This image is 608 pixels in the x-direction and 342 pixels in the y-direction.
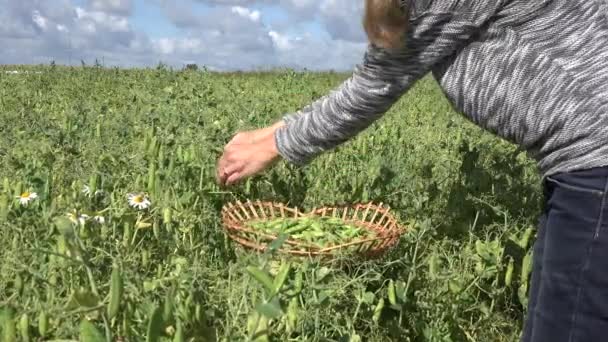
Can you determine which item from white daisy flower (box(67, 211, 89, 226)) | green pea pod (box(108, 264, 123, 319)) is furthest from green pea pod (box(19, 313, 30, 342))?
white daisy flower (box(67, 211, 89, 226))

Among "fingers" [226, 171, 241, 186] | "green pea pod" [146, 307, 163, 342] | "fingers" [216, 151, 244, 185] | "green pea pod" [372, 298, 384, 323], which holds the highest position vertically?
"fingers" [216, 151, 244, 185]

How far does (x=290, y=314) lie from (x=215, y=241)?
1.05 m

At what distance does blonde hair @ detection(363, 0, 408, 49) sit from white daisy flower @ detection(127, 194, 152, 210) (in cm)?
112

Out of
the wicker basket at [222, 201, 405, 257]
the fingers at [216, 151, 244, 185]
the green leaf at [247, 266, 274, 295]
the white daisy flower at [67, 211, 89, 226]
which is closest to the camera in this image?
the green leaf at [247, 266, 274, 295]

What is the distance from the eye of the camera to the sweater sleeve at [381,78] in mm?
1736

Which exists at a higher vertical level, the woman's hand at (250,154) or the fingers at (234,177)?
the woman's hand at (250,154)

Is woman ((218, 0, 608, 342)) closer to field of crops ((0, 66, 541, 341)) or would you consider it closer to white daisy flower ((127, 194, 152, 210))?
field of crops ((0, 66, 541, 341))

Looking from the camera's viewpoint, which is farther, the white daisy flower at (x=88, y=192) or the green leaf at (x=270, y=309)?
the white daisy flower at (x=88, y=192)

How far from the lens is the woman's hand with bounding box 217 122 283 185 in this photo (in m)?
2.22

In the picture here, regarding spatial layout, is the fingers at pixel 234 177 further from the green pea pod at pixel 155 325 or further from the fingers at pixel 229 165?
the green pea pod at pixel 155 325

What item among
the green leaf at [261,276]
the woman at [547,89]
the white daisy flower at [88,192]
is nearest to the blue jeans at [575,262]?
the woman at [547,89]

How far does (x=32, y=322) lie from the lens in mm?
1844

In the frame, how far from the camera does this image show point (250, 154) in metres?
2.27

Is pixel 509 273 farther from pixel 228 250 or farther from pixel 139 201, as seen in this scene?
pixel 139 201
